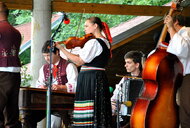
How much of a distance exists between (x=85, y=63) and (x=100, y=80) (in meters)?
0.26

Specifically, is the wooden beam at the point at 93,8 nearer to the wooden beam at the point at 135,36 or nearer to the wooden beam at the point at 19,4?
the wooden beam at the point at 19,4

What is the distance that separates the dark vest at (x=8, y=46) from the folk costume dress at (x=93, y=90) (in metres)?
0.73

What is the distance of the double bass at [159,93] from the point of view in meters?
5.09

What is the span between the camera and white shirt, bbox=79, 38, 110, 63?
5.64 m

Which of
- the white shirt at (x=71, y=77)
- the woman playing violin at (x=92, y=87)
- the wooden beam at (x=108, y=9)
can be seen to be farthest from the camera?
the wooden beam at (x=108, y=9)

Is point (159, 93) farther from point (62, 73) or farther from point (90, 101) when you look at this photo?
point (62, 73)

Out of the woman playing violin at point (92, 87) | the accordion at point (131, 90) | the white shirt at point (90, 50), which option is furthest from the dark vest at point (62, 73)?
the white shirt at point (90, 50)

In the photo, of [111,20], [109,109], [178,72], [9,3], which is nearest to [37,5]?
[9,3]

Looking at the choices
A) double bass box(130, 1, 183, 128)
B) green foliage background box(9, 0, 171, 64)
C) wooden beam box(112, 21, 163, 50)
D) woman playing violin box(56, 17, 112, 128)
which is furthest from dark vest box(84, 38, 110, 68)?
green foliage background box(9, 0, 171, 64)

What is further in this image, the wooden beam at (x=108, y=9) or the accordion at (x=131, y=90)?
the wooden beam at (x=108, y=9)

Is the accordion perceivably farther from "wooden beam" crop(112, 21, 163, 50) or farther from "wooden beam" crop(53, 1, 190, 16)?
"wooden beam" crop(112, 21, 163, 50)

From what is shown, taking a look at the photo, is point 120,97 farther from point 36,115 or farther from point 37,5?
point 37,5

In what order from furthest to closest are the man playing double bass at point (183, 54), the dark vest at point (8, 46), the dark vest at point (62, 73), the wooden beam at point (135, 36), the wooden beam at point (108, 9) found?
the wooden beam at point (135, 36), the wooden beam at point (108, 9), the dark vest at point (62, 73), the dark vest at point (8, 46), the man playing double bass at point (183, 54)

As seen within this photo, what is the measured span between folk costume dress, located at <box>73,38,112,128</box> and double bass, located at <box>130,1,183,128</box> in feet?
2.11
